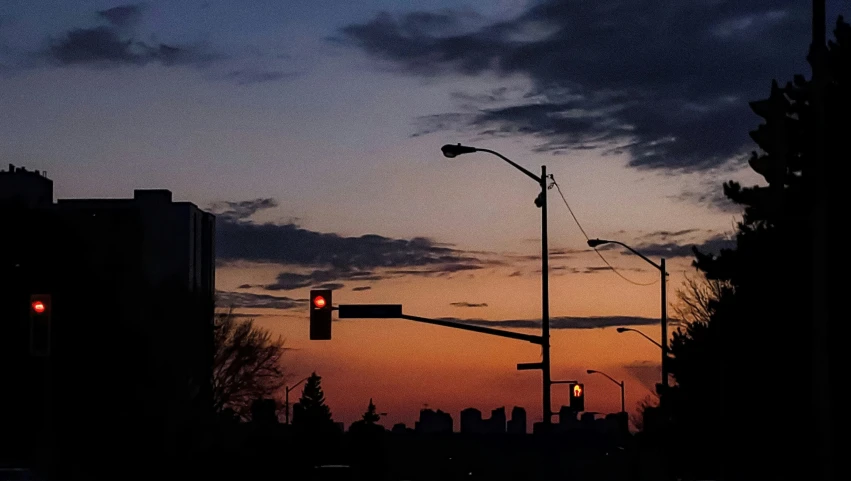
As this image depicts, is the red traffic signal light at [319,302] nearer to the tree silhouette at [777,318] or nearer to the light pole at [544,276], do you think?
the light pole at [544,276]

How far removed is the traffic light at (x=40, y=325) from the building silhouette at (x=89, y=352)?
45.2 ft

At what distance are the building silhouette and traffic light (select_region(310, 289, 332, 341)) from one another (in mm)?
17651

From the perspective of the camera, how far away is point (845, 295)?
2883 cm

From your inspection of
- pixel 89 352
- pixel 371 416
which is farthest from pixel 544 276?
pixel 371 416

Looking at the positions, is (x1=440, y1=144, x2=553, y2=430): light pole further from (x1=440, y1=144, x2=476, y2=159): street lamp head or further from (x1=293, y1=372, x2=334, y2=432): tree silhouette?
(x1=293, y1=372, x2=334, y2=432): tree silhouette

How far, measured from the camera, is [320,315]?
1240 inches

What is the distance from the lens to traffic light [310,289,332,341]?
3142 cm

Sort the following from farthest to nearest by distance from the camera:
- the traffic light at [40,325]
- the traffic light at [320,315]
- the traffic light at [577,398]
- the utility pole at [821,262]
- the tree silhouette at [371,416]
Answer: the tree silhouette at [371,416] < the traffic light at [577,398] < the traffic light at [40,325] < the traffic light at [320,315] < the utility pole at [821,262]

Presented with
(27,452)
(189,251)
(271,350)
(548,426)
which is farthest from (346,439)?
(548,426)

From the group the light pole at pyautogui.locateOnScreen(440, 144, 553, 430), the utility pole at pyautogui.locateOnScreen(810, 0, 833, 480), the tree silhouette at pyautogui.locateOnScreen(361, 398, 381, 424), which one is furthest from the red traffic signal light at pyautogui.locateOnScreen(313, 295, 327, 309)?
the tree silhouette at pyautogui.locateOnScreen(361, 398, 381, 424)

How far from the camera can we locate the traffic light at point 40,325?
105 feet

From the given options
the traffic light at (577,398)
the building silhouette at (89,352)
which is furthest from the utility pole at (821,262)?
the building silhouette at (89,352)

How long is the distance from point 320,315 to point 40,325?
7.05 meters

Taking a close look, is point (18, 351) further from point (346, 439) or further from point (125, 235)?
point (346, 439)
